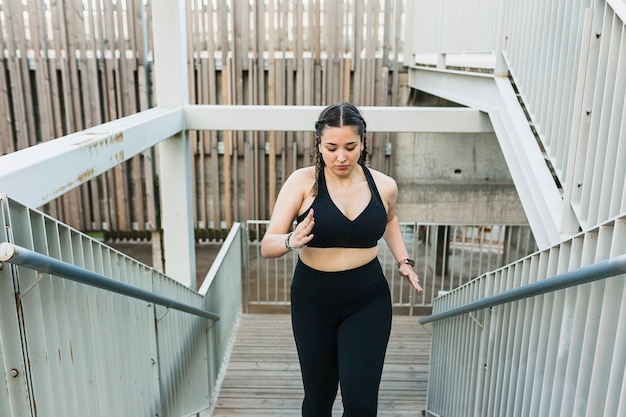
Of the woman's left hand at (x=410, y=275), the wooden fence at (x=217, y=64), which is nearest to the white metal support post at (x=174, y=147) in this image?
the woman's left hand at (x=410, y=275)

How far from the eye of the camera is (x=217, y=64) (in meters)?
7.55

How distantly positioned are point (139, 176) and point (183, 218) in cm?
412

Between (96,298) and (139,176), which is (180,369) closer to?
(96,298)

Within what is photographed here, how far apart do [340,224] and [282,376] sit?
2.44m

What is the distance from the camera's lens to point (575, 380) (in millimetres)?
1718

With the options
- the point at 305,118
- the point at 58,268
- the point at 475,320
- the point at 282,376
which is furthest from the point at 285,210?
the point at 282,376

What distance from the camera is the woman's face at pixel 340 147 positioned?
2.09m

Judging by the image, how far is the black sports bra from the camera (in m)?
2.12

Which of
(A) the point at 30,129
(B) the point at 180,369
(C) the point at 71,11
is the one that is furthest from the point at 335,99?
(B) the point at 180,369

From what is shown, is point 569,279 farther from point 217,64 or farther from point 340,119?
point 217,64

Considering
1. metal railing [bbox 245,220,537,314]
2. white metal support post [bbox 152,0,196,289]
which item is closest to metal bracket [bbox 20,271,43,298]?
white metal support post [bbox 152,0,196,289]

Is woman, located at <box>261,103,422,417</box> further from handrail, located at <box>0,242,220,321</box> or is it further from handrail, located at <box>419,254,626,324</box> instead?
handrail, located at <box>0,242,220,321</box>

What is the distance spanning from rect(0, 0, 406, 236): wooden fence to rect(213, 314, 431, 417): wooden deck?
10.6 feet

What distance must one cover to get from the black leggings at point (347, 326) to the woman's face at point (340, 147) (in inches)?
17.4
